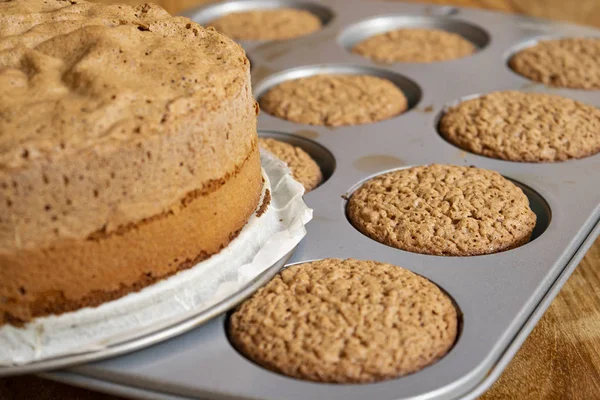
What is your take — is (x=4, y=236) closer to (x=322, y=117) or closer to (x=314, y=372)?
(x=314, y=372)

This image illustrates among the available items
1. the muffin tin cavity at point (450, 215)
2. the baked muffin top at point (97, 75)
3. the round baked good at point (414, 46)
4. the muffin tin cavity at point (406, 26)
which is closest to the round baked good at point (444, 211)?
the muffin tin cavity at point (450, 215)

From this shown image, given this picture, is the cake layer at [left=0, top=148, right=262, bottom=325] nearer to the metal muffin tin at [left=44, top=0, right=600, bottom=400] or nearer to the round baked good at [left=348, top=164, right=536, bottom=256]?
the metal muffin tin at [left=44, top=0, right=600, bottom=400]

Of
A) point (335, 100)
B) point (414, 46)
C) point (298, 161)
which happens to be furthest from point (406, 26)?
point (298, 161)

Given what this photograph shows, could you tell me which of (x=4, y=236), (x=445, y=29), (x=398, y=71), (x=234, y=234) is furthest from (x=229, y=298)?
(x=445, y=29)

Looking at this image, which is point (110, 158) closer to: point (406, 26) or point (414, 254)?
point (414, 254)

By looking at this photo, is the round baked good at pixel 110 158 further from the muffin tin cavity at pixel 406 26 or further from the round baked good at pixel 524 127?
the muffin tin cavity at pixel 406 26

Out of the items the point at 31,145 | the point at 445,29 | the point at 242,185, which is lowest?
the point at 445,29
